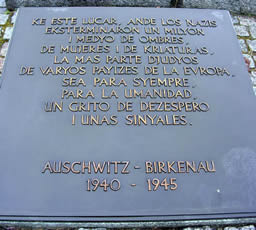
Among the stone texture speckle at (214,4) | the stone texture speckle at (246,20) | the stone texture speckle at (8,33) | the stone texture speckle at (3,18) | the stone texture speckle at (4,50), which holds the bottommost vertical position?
the stone texture speckle at (4,50)

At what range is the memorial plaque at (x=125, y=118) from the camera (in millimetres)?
2270

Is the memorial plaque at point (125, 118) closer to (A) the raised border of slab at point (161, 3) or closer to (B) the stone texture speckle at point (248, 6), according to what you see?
(A) the raised border of slab at point (161, 3)

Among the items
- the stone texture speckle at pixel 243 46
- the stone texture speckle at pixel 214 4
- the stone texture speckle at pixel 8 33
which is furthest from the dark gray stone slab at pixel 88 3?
the stone texture speckle at pixel 243 46

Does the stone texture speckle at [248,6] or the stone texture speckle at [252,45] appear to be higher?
the stone texture speckle at [248,6]

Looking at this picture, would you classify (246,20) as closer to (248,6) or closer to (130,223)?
(248,6)

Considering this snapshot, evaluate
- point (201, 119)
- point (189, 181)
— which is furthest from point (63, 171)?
point (201, 119)

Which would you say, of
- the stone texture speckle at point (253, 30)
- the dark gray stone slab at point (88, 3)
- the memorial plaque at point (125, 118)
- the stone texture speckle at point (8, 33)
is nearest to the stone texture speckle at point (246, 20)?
the stone texture speckle at point (253, 30)

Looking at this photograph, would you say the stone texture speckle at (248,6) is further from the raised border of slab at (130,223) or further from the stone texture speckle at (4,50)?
the stone texture speckle at (4,50)

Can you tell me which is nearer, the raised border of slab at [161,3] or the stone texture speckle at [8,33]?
the stone texture speckle at [8,33]

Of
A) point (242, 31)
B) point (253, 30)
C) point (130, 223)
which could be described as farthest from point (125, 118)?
point (253, 30)

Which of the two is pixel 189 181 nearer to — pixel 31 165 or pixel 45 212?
pixel 45 212

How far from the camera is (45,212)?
2.21m

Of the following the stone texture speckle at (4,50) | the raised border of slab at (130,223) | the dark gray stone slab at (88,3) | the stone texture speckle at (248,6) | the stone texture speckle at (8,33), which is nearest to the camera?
the raised border of slab at (130,223)

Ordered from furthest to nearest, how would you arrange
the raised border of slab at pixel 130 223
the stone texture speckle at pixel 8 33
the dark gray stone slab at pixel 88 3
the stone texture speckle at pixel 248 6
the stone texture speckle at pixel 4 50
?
the stone texture speckle at pixel 248 6 < the dark gray stone slab at pixel 88 3 < the stone texture speckle at pixel 8 33 < the stone texture speckle at pixel 4 50 < the raised border of slab at pixel 130 223
